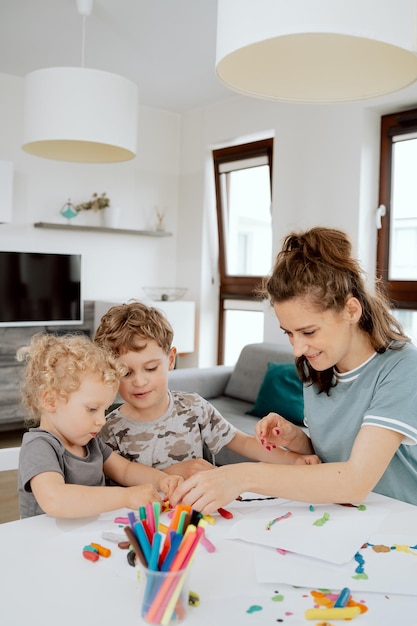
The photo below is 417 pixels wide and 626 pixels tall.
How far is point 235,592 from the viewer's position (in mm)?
859

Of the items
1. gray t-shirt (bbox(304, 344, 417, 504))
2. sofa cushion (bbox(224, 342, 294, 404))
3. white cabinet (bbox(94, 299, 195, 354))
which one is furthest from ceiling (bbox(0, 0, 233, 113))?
gray t-shirt (bbox(304, 344, 417, 504))

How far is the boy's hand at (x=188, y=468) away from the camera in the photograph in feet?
4.58

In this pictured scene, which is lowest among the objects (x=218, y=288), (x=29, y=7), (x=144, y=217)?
(x=218, y=288)

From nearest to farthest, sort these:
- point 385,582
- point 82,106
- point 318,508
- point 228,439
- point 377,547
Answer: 1. point 385,582
2. point 377,547
3. point 318,508
4. point 228,439
5. point 82,106

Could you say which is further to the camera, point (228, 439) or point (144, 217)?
point (144, 217)

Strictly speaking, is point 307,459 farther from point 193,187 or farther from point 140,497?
point 193,187

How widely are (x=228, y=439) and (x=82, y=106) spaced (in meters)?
1.66

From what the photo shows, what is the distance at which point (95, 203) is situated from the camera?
17.2 ft

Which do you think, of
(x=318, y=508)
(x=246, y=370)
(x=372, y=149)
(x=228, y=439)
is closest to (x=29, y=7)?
(x=372, y=149)

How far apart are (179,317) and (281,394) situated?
6.18 feet

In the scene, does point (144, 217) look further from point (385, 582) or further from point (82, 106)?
point (385, 582)

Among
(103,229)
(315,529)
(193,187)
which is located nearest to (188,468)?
(315,529)

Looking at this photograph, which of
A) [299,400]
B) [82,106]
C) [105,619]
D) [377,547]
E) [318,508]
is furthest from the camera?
[299,400]

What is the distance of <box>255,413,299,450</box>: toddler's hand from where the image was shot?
145cm
